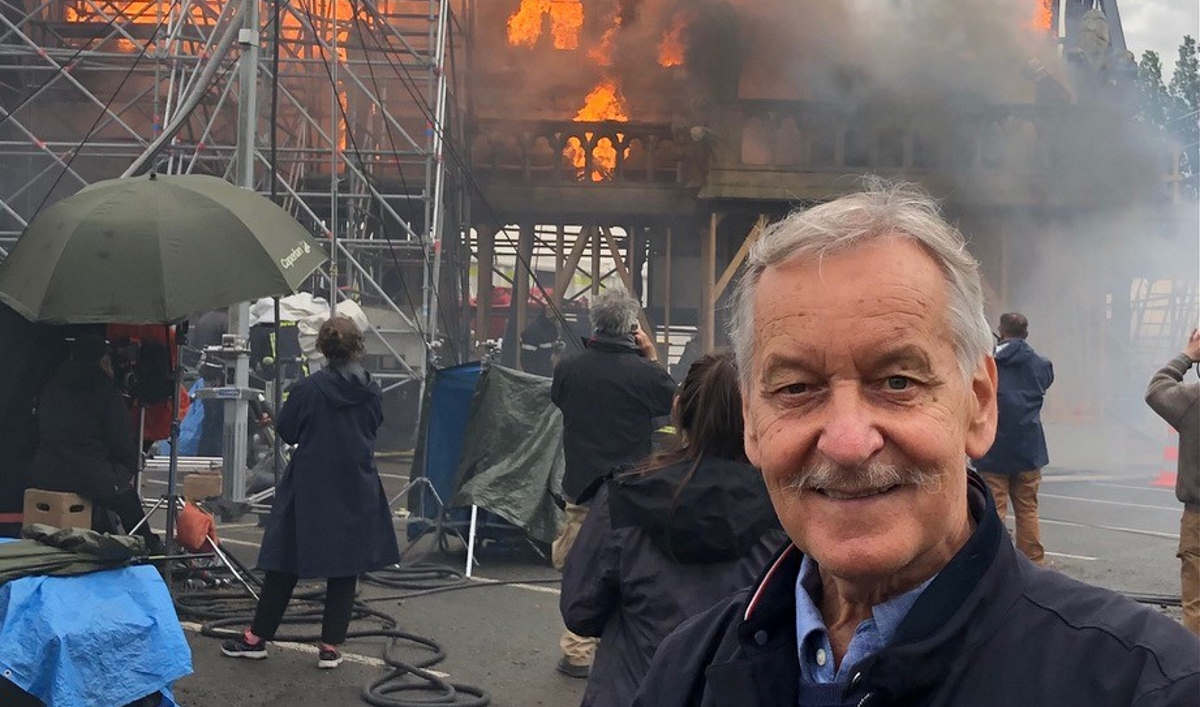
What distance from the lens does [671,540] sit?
3467mm

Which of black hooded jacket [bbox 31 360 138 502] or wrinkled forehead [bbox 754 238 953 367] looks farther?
black hooded jacket [bbox 31 360 138 502]

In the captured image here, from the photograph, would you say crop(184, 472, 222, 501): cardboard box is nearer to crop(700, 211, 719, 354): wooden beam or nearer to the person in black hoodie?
the person in black hoodie

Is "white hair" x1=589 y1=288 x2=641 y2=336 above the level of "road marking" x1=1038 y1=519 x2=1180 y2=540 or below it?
above

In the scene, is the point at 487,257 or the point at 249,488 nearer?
the point at 249,488

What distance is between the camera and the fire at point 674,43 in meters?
18.8

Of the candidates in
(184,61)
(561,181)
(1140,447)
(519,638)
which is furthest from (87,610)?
(1140,447)

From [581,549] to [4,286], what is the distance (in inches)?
160

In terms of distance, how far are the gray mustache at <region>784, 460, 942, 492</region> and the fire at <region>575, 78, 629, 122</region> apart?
56.9ft

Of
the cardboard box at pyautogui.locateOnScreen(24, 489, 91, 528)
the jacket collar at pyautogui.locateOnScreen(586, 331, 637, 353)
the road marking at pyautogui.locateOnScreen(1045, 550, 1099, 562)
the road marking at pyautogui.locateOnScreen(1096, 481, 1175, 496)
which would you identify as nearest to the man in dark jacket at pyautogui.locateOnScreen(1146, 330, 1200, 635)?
the jacket collar at pyautogui.locateOnScreen(586, 331, 637, 353)

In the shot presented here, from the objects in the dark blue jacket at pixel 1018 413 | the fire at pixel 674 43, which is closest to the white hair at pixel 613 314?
the dark blue jacket at pixel 1018 413

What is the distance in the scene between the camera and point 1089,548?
1075cm

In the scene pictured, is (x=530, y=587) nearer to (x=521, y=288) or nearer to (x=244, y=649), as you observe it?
(x=244, y=649)

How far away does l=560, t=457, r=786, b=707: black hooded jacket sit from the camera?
346 cm

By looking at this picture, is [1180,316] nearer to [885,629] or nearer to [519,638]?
[519,638]
